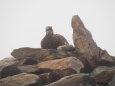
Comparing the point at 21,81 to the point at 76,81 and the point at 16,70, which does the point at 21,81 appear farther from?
the point at 76,81

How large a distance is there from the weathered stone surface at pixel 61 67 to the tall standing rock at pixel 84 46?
1.67 meters

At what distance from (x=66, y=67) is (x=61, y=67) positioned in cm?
54

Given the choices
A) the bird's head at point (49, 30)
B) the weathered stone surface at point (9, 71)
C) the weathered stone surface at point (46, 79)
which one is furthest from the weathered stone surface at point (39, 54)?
the bird's head at point (49, 30)

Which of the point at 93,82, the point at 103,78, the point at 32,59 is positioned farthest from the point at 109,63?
the point at 32,59

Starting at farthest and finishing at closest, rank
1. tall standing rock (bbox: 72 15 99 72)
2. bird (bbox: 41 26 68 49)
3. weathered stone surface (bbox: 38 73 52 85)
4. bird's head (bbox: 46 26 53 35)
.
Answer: bird (bbox: 41 26 68 49), bird's head (bbox: 46 26 53 35), tall standing rock (bbox: 72 15 99 72), weathered stone surface (bbox: 38 73 52 85)

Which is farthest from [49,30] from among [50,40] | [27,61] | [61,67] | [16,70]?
[16,70]

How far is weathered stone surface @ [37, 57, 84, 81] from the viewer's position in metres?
13.2

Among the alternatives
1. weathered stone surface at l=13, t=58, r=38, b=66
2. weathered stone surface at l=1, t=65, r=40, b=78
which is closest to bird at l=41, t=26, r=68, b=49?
weathered stone surface at l=13, t=58, r=38, b=66

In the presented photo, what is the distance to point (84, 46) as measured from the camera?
1630 centimetres

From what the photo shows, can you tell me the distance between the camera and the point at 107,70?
1327 cm

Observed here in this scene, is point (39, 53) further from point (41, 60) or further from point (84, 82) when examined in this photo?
point (84, 82)

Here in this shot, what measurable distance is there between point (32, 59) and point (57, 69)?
3.68 metres

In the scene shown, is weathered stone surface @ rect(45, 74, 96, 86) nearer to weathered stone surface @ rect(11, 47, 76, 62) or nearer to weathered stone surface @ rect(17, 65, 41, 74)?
weathered stone surface @ rect(17, 65, 41, 74)

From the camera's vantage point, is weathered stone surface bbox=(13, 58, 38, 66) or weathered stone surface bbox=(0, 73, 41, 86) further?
weathered stone surface bbox=(13, 58, 38, 66)
